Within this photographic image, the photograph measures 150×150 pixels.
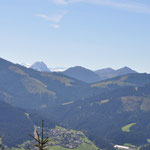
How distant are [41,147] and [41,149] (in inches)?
6.4

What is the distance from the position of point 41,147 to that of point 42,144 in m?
0.27

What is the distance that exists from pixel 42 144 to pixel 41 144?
0.90 feet

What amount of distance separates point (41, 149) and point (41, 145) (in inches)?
18.4

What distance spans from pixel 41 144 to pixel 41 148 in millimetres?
575

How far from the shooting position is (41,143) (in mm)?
23859

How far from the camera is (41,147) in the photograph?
920 inches

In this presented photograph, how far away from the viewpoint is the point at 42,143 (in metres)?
23.6

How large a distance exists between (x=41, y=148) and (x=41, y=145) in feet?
1.40

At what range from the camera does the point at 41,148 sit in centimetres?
2328

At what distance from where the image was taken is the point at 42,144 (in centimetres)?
2358

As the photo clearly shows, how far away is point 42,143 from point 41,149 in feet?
1.69

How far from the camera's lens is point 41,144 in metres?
23.8

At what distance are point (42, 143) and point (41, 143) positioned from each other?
243 millimetres

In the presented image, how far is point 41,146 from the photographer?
23.5 meters
